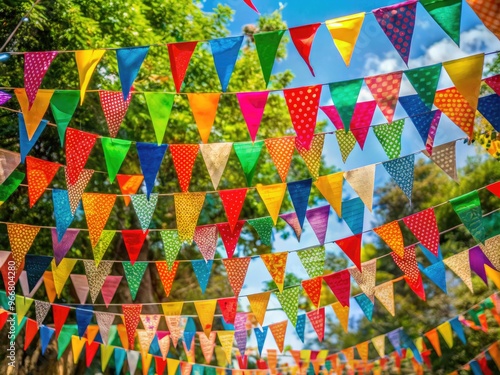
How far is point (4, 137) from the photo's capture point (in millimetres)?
9156

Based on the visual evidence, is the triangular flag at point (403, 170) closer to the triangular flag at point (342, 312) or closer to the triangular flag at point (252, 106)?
the triangular flag at point (252, 106)

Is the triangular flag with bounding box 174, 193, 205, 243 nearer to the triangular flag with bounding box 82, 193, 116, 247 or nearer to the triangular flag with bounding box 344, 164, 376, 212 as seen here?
the triangular flag with bounding box 82, 193, 116, 247

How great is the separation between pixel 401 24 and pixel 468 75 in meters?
0.64

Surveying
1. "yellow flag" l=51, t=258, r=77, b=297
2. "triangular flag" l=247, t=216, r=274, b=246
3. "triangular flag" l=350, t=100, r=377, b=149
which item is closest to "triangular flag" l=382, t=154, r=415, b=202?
"triangular flag" l=350, t=100, r=377, b=149

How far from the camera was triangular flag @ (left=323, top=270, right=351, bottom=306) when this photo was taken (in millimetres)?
6852

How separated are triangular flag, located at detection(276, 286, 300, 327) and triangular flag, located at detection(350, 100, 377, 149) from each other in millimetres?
2427

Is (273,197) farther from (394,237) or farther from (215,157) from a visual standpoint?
(394,237)

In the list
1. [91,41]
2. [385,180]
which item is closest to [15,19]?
[91,41]

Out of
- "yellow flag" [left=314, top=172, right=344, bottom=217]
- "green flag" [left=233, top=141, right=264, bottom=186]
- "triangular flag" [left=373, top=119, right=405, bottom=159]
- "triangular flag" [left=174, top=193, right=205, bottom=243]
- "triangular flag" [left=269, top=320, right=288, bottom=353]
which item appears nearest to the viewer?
"triangular flag" [left=373, top=119, right=405, bottom=159]

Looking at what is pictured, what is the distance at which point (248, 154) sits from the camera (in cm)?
535

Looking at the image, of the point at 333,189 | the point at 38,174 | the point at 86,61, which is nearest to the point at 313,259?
the point at 333,189

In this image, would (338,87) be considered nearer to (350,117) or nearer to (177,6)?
(350,117)

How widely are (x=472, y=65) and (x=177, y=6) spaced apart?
24.7 ft

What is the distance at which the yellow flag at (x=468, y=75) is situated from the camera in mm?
4254
